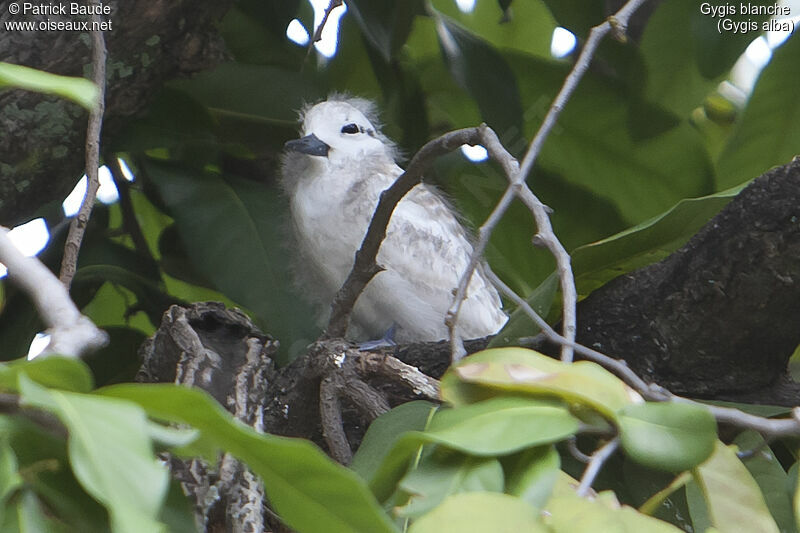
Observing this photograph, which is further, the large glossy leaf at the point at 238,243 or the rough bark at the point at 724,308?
the large glossy leaf at the point at 238,243

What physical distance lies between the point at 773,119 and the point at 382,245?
598 millimetres

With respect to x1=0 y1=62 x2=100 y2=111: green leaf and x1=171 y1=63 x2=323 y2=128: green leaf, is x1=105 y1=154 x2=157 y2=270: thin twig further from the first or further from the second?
x1=0 y1=62 x2=100 y2=111: green leaf

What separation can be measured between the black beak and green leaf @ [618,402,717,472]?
37.1 inches

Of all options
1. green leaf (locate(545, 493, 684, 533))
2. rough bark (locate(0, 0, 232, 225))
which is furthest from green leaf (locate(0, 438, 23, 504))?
rough bark (locate(0, 0, 232, 225))

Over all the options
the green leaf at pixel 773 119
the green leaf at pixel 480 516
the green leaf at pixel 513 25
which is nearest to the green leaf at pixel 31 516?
the green leaf at pixel 480 516

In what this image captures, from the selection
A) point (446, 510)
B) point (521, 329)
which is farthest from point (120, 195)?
point (446, 510)

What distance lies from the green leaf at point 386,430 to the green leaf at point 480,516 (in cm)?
20

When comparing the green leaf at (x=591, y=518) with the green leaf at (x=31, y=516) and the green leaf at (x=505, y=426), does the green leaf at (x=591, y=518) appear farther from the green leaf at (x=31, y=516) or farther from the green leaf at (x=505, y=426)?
the green leaf at (x=31, y=516)

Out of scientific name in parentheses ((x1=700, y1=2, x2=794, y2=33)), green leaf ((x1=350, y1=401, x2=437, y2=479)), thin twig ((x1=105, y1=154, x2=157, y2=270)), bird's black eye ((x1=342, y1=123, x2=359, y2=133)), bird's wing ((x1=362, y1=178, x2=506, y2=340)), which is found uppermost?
scientific name in parentheses ((x1=700, y1=2, x2=794, y2=33))

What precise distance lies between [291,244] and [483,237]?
2.43 feet

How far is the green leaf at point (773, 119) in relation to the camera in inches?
57.2

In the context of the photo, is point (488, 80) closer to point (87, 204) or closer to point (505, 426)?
point (87, 204)

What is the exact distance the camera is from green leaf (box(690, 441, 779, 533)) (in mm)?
651

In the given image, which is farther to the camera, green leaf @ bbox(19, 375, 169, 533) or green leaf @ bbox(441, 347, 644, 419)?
green leaf @ bbox(441, 347, 644, 419)
